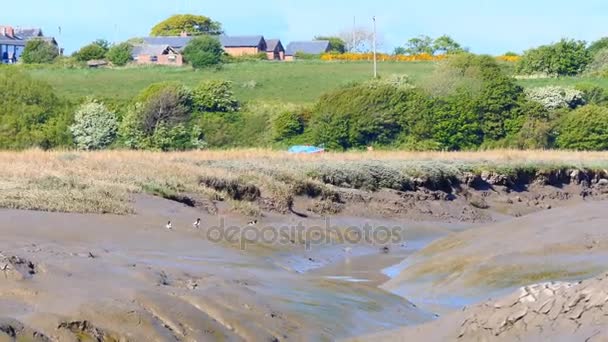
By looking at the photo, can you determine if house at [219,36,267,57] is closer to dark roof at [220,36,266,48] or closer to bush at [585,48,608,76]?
dark roof at [220,36,266,48]

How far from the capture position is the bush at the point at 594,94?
64750 millimetres

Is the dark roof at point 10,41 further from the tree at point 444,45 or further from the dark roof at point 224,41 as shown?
the tree at point 444,45

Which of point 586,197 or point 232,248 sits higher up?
point 232,248

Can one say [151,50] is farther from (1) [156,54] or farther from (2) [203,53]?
(2) [203,53]

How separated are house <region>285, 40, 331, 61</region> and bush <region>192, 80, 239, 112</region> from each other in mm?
59801

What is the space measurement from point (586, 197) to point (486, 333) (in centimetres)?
3037

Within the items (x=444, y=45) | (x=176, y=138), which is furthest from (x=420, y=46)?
(x=176, y=138)

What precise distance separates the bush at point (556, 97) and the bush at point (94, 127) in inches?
944

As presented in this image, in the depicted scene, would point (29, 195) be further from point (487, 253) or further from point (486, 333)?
point (486, 333)

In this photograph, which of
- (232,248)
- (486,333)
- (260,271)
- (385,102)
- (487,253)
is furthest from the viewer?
(385,102)

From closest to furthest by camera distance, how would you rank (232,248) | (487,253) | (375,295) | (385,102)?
(375,295)
(487,253)
(232,248)
(385,102)

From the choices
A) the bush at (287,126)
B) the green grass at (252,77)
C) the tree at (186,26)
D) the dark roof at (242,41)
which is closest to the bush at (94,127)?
the bush at (287,126)

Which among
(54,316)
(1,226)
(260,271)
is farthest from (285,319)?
(1,226)

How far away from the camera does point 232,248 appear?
16656 mm
